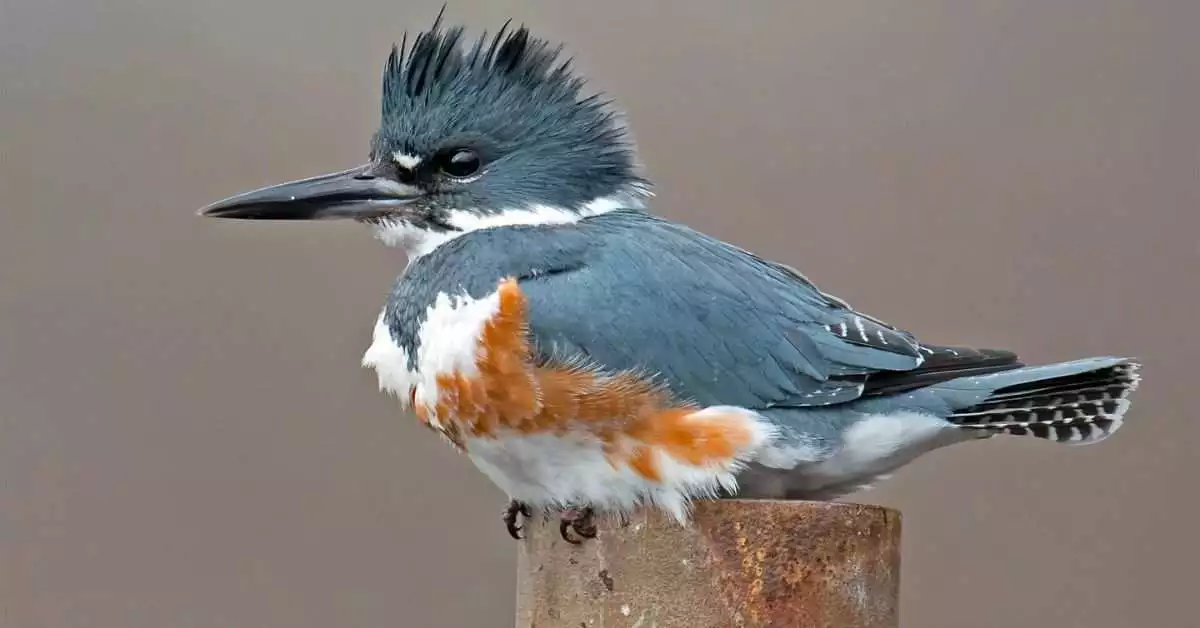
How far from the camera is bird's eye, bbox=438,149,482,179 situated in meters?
1.35

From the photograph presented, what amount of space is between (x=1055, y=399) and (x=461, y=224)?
65 cm

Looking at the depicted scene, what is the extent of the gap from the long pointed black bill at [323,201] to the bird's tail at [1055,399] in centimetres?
63

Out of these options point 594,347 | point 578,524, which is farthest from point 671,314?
point 578,524

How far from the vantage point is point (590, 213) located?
1388 millimetres

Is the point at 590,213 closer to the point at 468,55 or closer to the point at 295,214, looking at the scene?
the point at 468,55

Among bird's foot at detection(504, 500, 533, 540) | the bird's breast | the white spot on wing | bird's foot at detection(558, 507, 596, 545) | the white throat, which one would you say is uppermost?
the white throat

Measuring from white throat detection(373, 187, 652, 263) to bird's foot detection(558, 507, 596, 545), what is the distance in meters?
0.35

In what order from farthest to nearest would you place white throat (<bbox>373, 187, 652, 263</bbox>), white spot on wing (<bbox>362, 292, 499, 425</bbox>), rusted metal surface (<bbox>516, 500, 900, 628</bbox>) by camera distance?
white throat (<bbox>373, 187, 652, 263</bbox>) < white spot on wing (<bbox>362, 292, 499, 425</bbox>) < rusted metal surface (<bbox>516, 500, 900, 628</bbox>)

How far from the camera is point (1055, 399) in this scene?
1.21 meters

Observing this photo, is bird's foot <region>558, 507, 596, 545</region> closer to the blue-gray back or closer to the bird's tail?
the blue-gray back

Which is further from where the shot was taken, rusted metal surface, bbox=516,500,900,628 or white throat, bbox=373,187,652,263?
white throat, bbox=373,187,652,263

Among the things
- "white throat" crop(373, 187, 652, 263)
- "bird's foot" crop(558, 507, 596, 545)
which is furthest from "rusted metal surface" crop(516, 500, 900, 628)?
"white throat" crop(373, 187, 652, 263)

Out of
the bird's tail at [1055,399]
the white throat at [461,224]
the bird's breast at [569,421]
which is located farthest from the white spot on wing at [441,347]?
the bird's tail at [1055,399]

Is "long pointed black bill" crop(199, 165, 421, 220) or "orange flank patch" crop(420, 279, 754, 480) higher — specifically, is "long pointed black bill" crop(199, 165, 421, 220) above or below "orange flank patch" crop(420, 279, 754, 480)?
above
